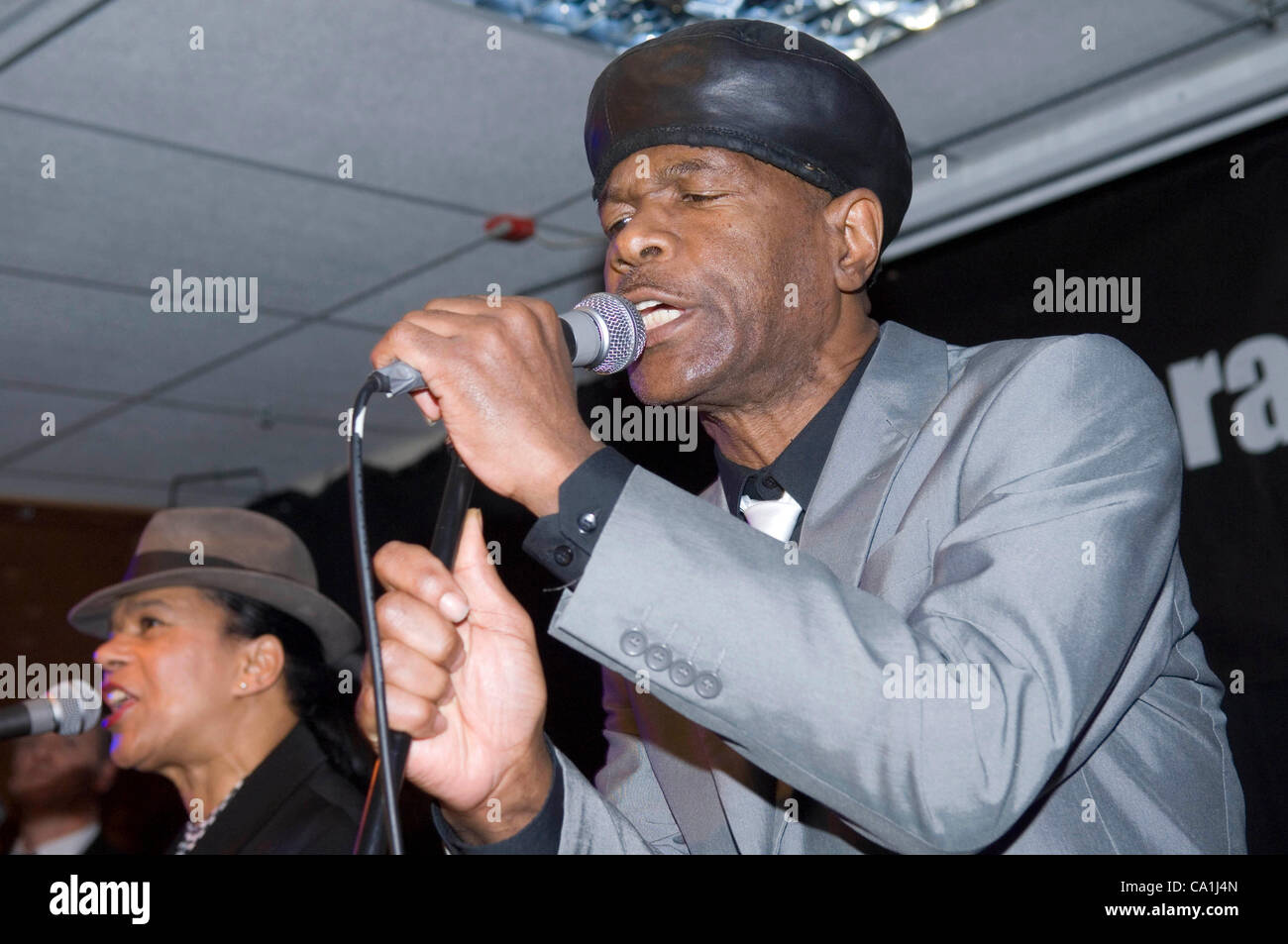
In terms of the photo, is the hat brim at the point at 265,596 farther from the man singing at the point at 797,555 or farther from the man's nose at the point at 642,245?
the man's nose at the point at 642,245

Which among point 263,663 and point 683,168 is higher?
point 683,168

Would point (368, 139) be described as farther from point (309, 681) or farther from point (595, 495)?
point (595, 495)

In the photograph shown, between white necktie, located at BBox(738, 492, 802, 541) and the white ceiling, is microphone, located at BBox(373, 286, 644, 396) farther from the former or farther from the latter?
the white ceiling

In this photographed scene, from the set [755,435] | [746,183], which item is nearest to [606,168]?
[746,183]

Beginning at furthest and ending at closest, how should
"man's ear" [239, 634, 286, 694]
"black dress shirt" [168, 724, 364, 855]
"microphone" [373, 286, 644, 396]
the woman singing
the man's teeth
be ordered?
"man's ear" [239, 634, 286, 694] → the woman singing → "black dress shirt" [168, 724, 364, 855] → the man's teeth → "microphone" [373, 286, 644, 396]

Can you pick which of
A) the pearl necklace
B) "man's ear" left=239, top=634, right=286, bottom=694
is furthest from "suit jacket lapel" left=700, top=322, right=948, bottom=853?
"man's ear" left=239, top=634, right=286, bottom=694

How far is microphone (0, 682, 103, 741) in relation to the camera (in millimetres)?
1735

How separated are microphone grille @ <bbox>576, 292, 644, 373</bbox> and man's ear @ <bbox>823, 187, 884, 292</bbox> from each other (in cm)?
50

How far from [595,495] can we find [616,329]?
0.82 ft

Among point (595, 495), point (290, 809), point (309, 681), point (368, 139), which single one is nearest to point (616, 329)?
point (595, 495)

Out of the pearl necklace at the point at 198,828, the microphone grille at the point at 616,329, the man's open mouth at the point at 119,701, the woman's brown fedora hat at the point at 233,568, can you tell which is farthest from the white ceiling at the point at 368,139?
the microphone grille at the point at 616,329

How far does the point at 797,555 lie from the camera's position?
104 centimetres

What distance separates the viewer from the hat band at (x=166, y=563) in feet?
10.5
